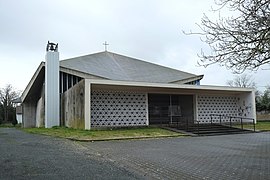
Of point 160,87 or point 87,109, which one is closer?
point 87,109

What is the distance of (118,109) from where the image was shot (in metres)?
21.1

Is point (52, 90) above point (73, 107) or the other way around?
above

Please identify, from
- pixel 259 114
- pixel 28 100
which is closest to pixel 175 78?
pixel 259 114

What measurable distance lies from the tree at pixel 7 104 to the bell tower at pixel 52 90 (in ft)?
97.2

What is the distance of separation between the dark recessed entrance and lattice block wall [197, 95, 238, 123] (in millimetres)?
808

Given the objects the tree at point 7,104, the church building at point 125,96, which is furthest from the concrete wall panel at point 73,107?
the tree at point 7,104

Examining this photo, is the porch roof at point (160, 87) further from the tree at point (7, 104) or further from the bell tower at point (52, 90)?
the tree at point (7, 104)

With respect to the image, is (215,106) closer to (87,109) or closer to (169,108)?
(169,108)

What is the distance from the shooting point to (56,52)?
24938 millimetres

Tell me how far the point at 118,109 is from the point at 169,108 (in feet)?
17.5

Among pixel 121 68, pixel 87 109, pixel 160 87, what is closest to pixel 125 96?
pixel 160 87

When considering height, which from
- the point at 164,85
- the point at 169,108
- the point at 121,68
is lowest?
the point at 169,108

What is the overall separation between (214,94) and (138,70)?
756 centimetres

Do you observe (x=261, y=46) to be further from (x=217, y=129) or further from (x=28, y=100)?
(x=28, y=100)
